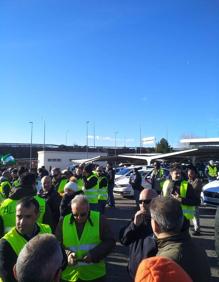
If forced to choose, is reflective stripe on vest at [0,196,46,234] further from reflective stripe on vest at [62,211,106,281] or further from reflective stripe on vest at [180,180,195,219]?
reflective stripe on vest at [180,180,195,219]

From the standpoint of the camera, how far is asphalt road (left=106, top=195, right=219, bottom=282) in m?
7.41

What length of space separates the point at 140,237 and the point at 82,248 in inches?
29.6

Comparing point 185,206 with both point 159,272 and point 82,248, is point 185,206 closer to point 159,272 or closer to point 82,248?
point 82,248

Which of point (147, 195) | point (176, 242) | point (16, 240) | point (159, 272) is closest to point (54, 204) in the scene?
point (147, 195)

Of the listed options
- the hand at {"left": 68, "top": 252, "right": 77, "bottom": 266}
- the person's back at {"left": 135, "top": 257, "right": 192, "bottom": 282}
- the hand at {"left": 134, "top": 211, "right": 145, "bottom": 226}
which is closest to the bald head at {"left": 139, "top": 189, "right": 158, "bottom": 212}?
the hand at {"left": 134, "top": 211, "right": 145, "bottom": 226}

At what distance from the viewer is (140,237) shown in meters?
4.17

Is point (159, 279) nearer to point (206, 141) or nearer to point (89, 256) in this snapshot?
point (89, 256)

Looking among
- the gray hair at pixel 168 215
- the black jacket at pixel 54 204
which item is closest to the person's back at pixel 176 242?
the gray hair at pixel 168 215

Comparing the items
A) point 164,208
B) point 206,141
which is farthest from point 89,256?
point 206,141

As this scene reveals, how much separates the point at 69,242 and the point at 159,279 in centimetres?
278

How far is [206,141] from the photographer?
3906cm

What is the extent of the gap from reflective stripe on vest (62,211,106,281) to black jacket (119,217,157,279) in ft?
1.22

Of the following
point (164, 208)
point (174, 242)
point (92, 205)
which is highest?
point (164, 208)

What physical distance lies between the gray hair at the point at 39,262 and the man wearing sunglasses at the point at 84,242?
7.33ft
